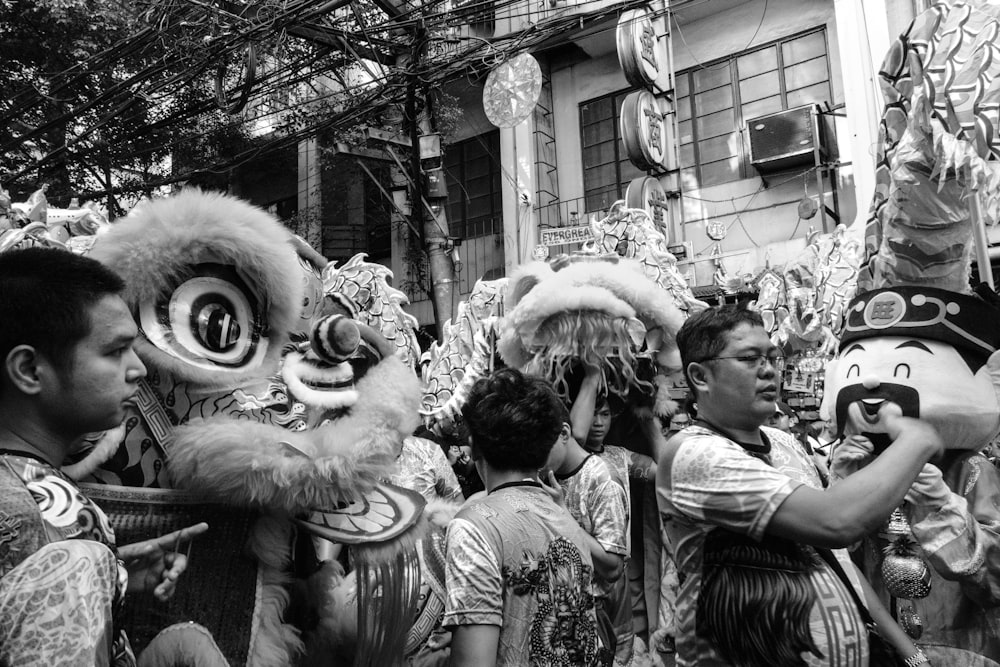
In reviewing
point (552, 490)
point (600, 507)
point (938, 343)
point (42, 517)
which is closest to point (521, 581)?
point (552, 490)

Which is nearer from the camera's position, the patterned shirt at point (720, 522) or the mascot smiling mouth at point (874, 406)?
the patterned shirt at point (720, 522)

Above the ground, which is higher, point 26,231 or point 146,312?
point 26,231

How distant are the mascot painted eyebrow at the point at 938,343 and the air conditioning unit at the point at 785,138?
26.0ft

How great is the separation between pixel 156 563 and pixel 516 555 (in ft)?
2.95

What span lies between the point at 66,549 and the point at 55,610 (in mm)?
92

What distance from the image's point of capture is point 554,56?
512 inches

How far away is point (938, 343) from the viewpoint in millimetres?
2367

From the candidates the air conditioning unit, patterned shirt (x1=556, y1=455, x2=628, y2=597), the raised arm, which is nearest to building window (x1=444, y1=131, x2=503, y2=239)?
the air conditioning unit

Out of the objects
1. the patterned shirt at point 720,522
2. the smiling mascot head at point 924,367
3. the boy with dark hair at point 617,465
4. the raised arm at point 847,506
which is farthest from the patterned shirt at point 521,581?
the smiling mascot head at point 924,367

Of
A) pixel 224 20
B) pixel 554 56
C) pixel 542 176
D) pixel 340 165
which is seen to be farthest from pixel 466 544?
pixel 340 165

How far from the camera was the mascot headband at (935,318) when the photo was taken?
2.38 meters

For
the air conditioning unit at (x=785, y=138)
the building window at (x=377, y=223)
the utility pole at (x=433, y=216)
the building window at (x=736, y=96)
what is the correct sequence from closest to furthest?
the utility pole at (x=433, y=216)
the air conditioning unit at (x=785, y=138)
the building window at (x=736, y=96)
the building window at (x=377, y=223)

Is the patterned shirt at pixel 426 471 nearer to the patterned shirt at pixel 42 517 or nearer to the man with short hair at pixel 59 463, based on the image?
the man with short hair at pixel 59 463

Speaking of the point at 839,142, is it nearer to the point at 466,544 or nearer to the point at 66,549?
the point at 466,544
